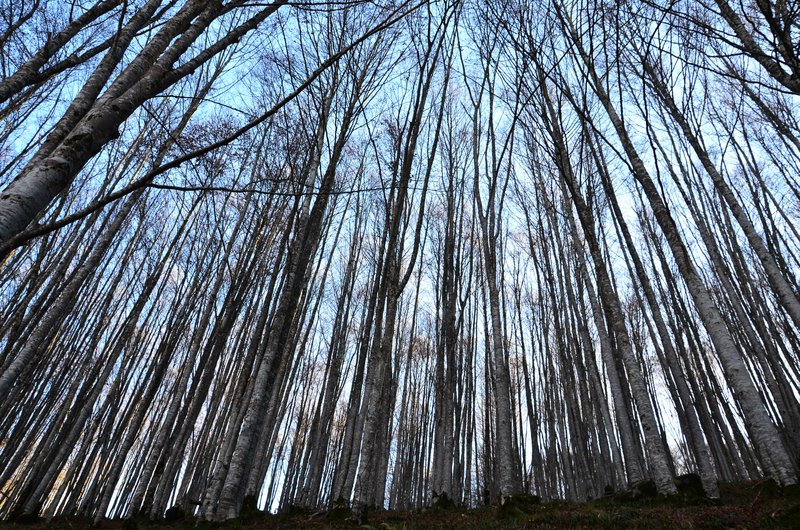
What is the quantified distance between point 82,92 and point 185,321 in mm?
7583

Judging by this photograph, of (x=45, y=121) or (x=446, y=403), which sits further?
(x=446, y=403)

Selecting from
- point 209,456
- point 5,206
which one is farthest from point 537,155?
point 209,456

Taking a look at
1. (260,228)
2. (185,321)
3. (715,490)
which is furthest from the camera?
(185,321)

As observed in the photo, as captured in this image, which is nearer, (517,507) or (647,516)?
(647,516)

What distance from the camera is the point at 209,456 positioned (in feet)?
40.8

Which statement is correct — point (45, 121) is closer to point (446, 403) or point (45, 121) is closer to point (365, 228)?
point (365, 228)

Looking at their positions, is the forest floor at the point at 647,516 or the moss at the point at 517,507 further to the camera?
the moss at the point at 517,507

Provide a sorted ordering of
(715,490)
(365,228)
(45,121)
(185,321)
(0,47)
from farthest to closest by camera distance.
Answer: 1. (365,228)
2. (185,321)
3. (45,121)
4. (715,490)
5. (0,47)

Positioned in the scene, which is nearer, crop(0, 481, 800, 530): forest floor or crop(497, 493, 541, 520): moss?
crop(0, 481, 800, 530): forest floor

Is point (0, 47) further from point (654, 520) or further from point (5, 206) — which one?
point (654, 520)

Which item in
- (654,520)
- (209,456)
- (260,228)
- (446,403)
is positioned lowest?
(654,520)

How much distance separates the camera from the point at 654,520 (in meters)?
3.75

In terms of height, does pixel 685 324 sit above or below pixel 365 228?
below

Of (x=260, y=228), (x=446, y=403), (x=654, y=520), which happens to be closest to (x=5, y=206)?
(x=654, y=520)
